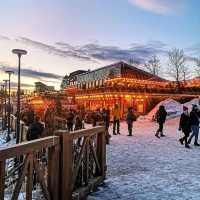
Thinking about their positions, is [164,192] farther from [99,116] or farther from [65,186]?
[99,116]

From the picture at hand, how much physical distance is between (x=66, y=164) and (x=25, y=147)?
1582 mm

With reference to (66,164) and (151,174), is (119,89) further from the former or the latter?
(66,164)

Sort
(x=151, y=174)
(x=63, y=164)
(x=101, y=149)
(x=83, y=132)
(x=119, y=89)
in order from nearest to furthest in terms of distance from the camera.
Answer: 1. (x=63, y=164)
2. (x=83, y=132)
3. (x=101, y=149)
4. (x=151, y=174)
5. (x=119, y=89)

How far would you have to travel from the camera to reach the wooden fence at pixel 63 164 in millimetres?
5367

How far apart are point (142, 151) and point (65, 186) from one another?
8446 mm

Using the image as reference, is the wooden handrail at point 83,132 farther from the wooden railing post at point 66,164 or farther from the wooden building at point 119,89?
the wooden building at point 119,89

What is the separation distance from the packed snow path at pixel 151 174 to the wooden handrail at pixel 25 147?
2.02 meters

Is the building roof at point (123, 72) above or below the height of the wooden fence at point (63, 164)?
above

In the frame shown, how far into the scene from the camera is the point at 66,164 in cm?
688

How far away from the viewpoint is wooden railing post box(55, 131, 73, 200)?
22.1 feet

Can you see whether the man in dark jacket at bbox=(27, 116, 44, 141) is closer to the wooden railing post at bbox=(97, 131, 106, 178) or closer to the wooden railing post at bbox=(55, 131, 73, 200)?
the wooden railing post at bbox=(97, 131, 106, 178)

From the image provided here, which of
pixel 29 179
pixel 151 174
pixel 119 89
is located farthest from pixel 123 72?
pixel 29 179

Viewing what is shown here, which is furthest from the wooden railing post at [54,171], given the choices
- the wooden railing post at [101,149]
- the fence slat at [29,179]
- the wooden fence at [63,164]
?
the wooden railing post at [101,149]

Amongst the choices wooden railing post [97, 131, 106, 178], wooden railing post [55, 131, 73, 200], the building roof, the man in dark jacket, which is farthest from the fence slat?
the building roof
